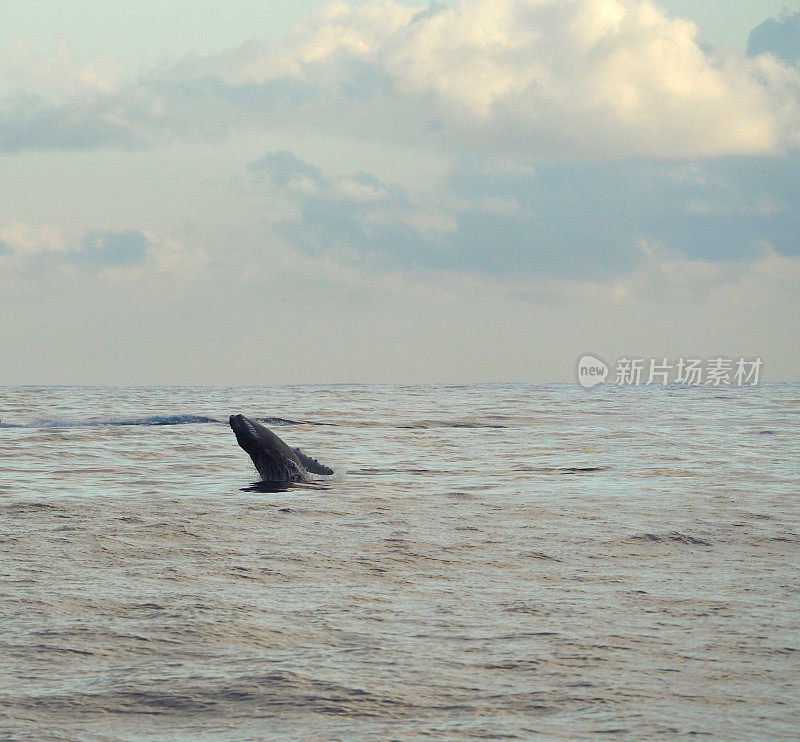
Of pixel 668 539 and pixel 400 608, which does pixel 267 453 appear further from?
pixel 400 608

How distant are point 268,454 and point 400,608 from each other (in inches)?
339

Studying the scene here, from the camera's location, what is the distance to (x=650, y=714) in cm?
424

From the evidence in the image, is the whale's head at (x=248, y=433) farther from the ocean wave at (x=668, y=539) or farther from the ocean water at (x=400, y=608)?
the ocean wave at (x=668, y=539)

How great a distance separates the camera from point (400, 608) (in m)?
6.29

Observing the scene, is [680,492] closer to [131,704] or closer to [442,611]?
[442,611]

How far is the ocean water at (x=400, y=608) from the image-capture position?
14.1ft

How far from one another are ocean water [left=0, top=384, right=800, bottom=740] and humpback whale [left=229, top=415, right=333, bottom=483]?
0.41m

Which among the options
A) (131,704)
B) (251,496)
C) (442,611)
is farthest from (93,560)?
(251,496)

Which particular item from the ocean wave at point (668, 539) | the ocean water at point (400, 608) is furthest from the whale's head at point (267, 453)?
the ocean wave at point (668, 539)

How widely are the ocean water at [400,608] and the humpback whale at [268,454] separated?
0.41m


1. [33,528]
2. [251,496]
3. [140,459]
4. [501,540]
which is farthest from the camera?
[140,459]

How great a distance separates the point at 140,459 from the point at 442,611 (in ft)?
42.9

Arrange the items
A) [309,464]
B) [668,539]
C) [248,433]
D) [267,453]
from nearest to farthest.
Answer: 1. [668,539]
2. [248,433]
3. [267,453]
4. [309,464]

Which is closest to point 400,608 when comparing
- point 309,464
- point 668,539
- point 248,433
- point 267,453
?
point 668,539
